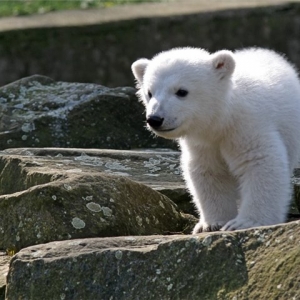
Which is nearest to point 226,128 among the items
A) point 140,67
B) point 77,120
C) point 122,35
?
point 140,67

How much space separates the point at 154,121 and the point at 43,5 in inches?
364

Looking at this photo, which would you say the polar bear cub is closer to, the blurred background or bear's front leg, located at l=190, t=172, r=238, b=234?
bear's front leg, located at l=190, t=172, r=238, b=234

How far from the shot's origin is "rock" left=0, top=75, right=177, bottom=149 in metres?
7.45

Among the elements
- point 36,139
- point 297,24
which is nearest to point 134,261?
point 36,139

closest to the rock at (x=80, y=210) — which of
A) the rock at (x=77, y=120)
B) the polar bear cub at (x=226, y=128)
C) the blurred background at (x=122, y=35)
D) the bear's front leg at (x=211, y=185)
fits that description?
the bear's front leg at (x=211, y=185)

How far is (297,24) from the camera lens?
12852 millimetres

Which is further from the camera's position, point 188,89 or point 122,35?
point 122,35

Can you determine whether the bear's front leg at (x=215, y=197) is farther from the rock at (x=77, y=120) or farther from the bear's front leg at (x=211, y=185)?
the rock at (x=77, y=120)

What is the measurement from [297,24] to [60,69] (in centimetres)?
338

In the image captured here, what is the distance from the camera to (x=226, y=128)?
535 centimetres

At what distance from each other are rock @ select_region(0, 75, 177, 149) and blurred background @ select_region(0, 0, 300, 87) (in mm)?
4267

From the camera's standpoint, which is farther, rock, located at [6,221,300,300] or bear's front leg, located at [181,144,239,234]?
bear's front leg, located at [181,144,239,234]

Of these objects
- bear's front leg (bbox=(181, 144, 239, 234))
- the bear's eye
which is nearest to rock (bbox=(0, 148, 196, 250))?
bear's front leg (bbox=(181, 144, 239, 234))

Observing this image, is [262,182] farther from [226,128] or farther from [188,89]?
[188,89]
